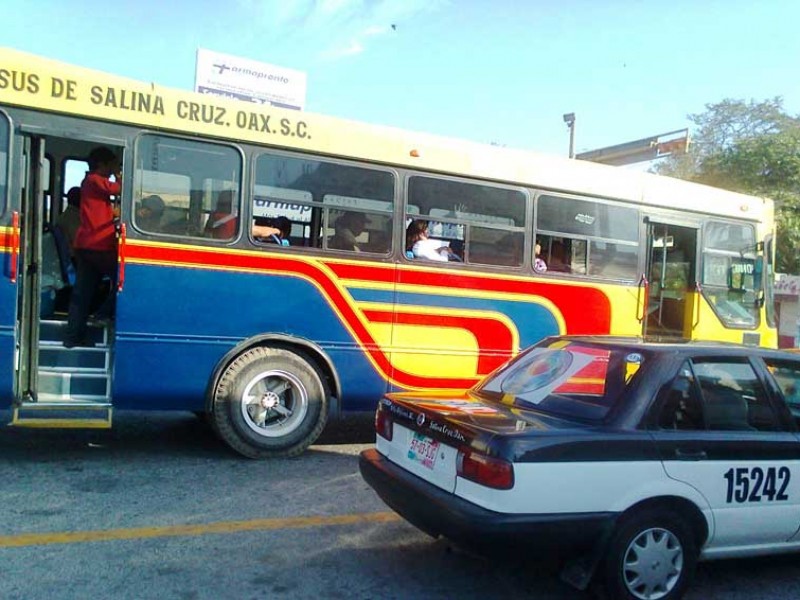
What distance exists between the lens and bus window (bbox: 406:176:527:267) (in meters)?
7.12

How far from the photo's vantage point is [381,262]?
6934 mm

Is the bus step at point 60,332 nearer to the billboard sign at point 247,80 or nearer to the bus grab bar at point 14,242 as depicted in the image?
the bus grab bar at point 14,242

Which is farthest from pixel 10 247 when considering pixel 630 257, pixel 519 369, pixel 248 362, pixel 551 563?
pixel 630 257

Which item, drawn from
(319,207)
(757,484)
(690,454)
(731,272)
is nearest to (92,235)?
(319,207)

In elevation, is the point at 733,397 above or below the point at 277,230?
below

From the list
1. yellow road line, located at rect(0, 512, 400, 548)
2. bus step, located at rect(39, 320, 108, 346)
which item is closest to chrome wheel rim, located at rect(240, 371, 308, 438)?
bus step, located at rect(39, 320, 108, 346)

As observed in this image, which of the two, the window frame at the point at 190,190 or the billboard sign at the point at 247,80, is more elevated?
the billboard sign at the point at 247,80

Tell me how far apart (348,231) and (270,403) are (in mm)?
1740

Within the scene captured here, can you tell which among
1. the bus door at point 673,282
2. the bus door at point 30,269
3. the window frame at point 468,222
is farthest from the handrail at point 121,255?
the bus door at point 673,282

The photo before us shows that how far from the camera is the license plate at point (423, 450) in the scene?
13.0 ft

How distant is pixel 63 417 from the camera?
20.0ft

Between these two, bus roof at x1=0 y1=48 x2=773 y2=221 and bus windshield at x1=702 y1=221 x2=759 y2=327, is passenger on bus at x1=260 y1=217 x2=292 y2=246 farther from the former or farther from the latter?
bus windshield at x1=702 y1=221 x2=759 y2=327

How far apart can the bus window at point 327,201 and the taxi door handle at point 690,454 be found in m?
3.74

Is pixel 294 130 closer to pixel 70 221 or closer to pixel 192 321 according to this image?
pixel 192 321
